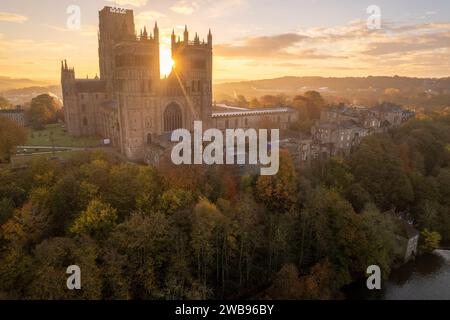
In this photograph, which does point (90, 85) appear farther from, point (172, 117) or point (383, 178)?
point (383, 178)

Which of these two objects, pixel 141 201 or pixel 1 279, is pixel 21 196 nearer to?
pixel 1 279

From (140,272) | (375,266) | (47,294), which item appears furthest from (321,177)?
(47,294)

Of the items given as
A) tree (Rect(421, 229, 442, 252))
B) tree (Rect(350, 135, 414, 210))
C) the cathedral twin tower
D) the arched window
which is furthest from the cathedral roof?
tree (Rect(421, 229, 442, 252))

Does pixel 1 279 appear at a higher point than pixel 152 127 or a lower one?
lower

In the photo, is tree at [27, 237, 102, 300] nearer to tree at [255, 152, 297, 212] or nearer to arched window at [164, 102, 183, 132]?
tree at [255, 152, 297, 212]

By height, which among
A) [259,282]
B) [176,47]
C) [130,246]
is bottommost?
[259,282]

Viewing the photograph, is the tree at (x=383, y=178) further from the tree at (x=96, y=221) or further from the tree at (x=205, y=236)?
the tree at (x=96, y=221)
